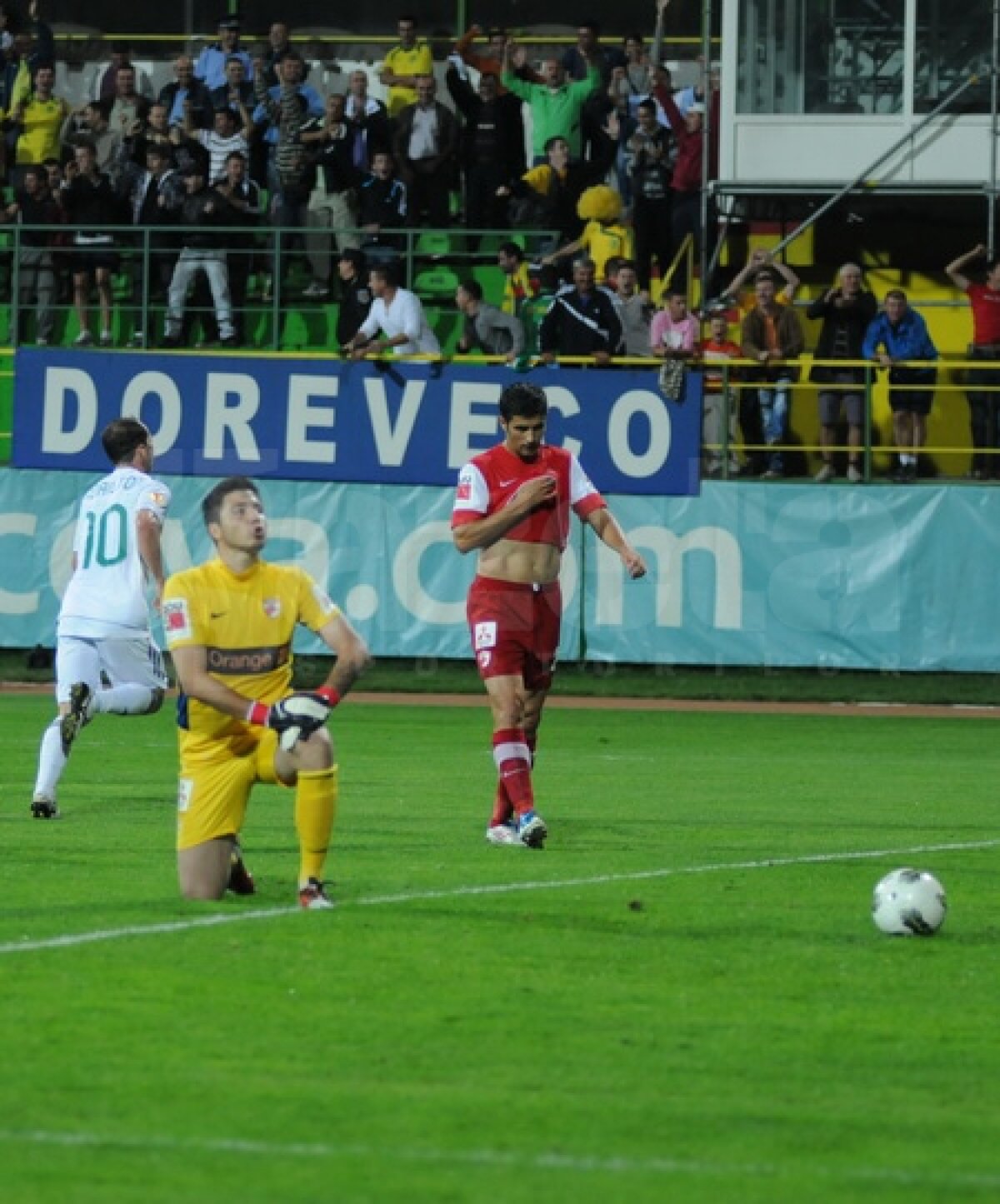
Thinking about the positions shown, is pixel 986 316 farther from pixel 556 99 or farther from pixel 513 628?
pixel 513 628

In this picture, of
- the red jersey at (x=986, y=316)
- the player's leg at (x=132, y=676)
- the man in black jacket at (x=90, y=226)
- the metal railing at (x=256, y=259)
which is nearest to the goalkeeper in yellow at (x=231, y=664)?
the player's leg at (x=132, y=676)

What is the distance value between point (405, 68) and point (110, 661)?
17.5 m

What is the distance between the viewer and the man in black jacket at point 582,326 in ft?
87.3

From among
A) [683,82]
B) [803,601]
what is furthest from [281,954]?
[683,82]

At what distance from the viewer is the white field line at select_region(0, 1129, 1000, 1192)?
6211 millimetres

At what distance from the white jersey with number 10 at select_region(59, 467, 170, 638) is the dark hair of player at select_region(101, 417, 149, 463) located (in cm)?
13

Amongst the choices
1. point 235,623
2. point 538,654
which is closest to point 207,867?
point 235,623

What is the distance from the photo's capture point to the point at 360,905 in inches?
412

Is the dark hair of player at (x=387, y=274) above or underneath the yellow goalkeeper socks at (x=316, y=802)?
above

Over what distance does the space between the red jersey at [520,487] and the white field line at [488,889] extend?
66.9 inches

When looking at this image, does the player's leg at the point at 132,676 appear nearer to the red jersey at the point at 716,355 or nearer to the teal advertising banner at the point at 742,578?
the teal advertising banner at the point at 742,578

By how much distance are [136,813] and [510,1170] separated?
8.53 m

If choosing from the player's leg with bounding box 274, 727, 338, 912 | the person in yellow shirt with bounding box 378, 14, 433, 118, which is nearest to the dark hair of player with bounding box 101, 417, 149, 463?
the player's leg with bounding box 274, 727, 338, 912

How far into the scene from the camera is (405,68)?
101ft
